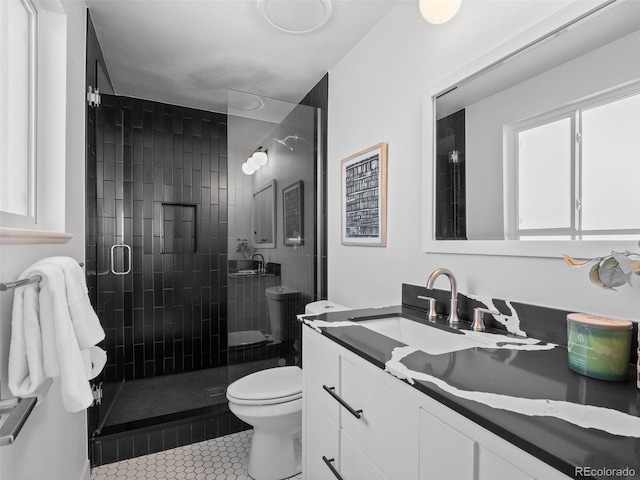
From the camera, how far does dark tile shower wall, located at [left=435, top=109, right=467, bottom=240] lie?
1434 mm

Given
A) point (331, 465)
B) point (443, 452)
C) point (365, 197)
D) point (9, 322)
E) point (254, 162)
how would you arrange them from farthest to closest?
1. point (254, 162)
2. point (365, 197)
3. point (331, 465)
4. point (9, 322)
5. point (443, 452)

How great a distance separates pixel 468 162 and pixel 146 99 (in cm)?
282

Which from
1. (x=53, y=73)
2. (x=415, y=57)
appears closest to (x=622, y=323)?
(x=415, y=57)

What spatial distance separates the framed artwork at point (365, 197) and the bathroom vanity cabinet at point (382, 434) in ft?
2.51

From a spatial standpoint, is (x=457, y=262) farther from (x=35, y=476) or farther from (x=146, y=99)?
(x=146, y=99)

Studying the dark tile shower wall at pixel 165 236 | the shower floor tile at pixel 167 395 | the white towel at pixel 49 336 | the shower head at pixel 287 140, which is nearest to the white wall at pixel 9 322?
the white towel at pixel 49 336

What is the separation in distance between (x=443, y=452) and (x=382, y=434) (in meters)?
0.24

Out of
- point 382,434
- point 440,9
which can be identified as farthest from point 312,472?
point 440,9

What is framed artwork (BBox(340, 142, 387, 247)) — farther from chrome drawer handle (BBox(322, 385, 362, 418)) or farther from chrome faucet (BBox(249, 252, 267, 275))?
chrome drawer handle (BBox(322, 385, 362, 418))

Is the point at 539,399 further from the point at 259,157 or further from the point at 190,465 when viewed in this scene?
the point at 259,157

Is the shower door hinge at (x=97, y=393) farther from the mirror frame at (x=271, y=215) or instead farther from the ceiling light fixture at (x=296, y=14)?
the ceiling light fixture at (x=296, y=14)

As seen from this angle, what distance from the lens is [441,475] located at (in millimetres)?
724

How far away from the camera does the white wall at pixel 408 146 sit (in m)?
1.11

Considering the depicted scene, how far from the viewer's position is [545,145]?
111 cm
